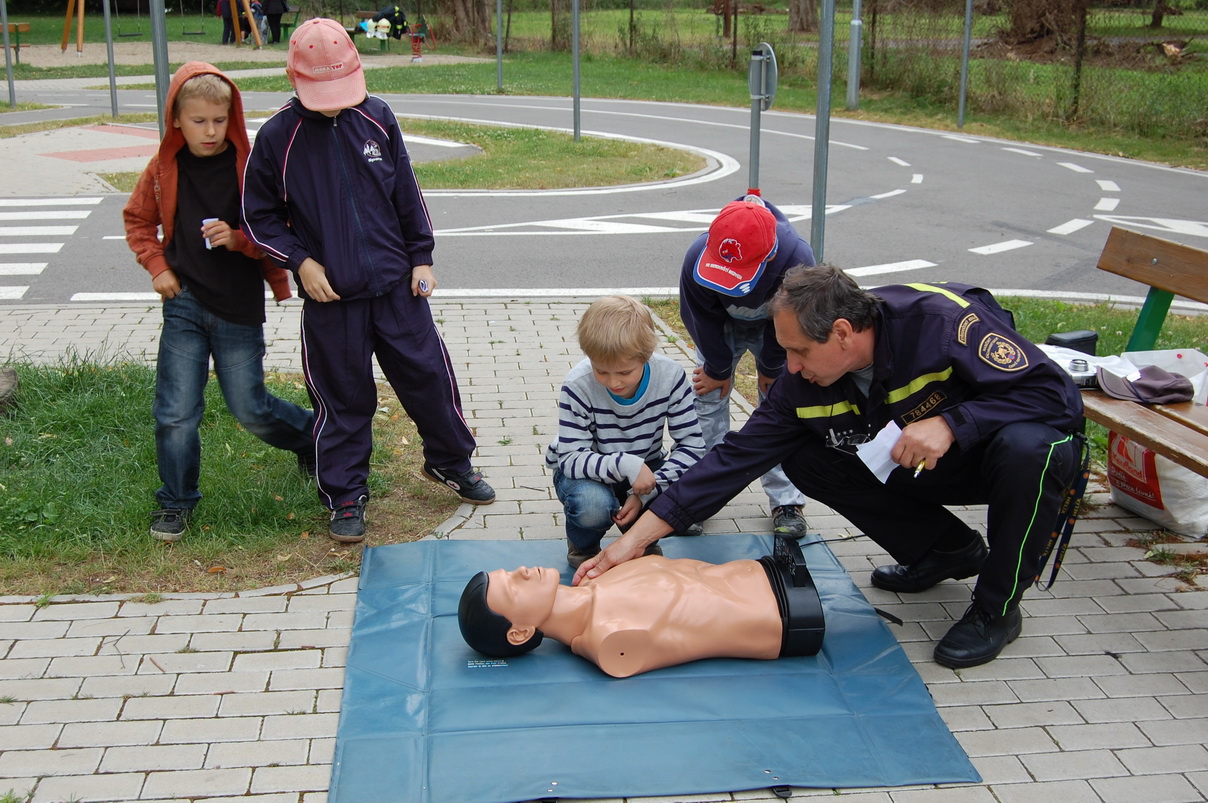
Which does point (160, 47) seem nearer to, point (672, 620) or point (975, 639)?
point (672, 620)

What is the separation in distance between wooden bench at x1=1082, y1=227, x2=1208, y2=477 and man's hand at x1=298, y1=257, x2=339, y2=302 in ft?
9.70

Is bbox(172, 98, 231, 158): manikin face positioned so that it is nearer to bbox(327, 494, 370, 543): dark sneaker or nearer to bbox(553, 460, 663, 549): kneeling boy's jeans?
bbox(327, 494, 370, 543): dark sneaker

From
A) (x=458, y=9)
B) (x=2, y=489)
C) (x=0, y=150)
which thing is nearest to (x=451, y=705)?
(x=2, y=489)

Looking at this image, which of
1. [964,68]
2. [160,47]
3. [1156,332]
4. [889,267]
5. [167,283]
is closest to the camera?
[167,283]

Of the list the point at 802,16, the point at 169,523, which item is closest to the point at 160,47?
the point at 169,523

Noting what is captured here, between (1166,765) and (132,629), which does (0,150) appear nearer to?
(132,629)

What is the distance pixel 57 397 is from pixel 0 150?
10.7m

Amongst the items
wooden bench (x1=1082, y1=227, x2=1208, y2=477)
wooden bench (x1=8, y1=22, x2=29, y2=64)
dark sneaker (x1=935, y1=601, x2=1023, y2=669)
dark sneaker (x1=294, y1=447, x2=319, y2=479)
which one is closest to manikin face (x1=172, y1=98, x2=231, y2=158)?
dark sneaker (x1=294, y1=447, x2=319, y2=479)

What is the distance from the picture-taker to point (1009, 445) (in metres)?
3.45

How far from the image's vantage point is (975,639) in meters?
3.67

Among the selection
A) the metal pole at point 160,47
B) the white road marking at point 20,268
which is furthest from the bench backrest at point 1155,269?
the white road marking at point 20,268

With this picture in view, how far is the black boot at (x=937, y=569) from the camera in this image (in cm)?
407

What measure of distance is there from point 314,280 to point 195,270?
1.53ft

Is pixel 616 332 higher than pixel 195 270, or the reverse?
pixel 195 270
